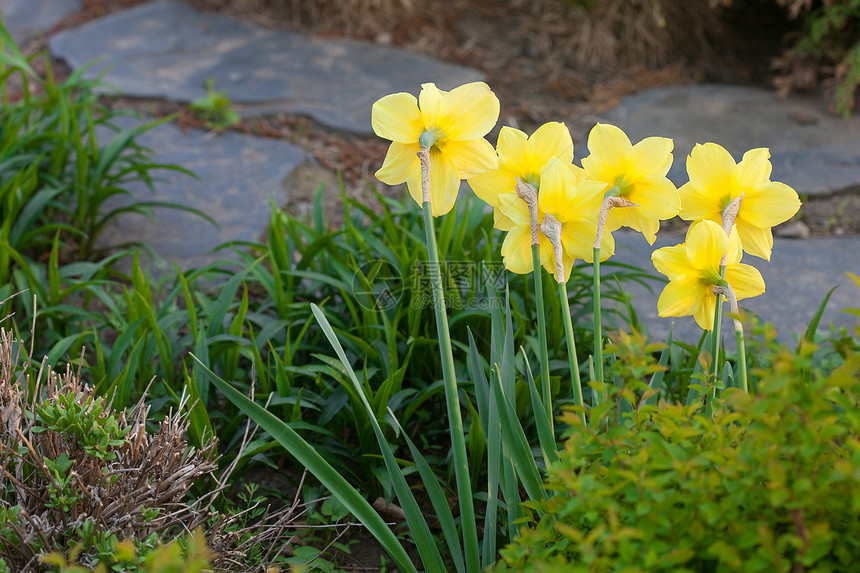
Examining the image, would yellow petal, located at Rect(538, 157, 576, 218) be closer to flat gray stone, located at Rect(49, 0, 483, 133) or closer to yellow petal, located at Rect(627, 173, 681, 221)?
yellow petal, located at Rect(627, 173, 681, 221)

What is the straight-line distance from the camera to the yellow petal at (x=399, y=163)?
1068mm

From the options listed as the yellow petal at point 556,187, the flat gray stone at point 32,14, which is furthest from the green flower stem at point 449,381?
the flat gray stone at point 32,14

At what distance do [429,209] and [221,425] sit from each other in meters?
0.85

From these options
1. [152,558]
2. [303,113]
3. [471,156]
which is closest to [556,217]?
[471,156]

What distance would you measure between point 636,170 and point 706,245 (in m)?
0.14

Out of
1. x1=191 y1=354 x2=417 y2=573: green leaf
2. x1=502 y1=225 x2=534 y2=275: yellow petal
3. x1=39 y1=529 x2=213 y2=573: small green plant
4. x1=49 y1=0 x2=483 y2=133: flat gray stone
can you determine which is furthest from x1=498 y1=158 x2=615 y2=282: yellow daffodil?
x1=49 y1=0 x2=483 y2=133: flat gray stone

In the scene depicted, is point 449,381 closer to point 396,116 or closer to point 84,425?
point 396,116

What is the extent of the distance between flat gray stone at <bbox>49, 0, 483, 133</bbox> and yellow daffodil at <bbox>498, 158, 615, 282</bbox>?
2254mm

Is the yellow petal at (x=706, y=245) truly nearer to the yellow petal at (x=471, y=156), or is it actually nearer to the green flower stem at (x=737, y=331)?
the green flower stem at (x=737, y=331)

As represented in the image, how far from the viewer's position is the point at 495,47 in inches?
158

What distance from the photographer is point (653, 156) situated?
1.03 meters

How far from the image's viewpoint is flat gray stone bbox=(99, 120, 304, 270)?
2.45 metres

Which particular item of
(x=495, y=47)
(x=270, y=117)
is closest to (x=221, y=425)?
(x=270, y=117)

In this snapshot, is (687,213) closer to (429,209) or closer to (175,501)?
(429,209)
